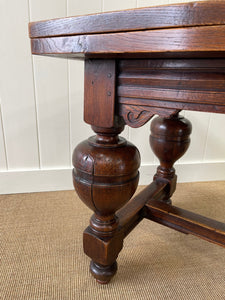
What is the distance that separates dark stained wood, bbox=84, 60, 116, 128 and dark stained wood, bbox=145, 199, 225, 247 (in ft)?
1.36

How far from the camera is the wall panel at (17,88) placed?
2.99 ft

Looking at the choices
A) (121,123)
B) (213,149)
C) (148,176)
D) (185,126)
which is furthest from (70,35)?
(213,149)

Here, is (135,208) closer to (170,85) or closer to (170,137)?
(170,137)

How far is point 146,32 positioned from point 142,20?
0.7 inches

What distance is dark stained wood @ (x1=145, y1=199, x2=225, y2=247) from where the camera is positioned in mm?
651

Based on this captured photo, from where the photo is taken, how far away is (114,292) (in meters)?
0.59

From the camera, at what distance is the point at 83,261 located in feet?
2.26

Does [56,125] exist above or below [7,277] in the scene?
above

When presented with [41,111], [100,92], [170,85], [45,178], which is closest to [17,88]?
[41,111]

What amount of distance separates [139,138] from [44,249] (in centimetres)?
68

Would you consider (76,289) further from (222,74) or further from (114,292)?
(222,74)

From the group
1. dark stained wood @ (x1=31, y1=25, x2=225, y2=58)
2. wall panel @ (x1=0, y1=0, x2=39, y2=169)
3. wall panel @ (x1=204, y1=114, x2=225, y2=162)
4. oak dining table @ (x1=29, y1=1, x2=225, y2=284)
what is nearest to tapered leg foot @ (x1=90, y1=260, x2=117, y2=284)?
oak dining table @ (x1=29, y1=1, x2=225, y2=284)

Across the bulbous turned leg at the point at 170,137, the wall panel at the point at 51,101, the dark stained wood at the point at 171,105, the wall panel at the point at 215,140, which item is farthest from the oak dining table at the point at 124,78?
the wall panel at the point at 215,140

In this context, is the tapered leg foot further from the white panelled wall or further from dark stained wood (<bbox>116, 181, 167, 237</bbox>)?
the white panelled wall
